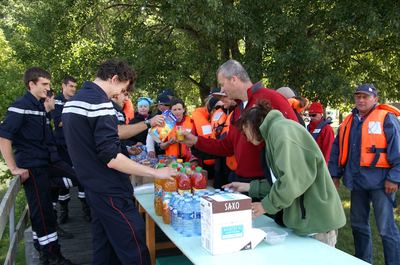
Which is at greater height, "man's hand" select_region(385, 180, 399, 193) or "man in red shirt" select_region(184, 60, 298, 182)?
"man in red shirt" select_region(184, 60, 298, 182)

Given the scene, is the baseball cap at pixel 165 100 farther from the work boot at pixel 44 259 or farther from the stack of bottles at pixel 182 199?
the work boot at pixel 44 259

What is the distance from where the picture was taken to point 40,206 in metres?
3.84

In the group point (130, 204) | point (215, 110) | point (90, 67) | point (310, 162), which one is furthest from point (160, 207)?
point (90, 67)

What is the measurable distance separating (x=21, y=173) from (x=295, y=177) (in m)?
2.59

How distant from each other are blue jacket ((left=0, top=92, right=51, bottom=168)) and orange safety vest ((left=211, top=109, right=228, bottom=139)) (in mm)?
1819

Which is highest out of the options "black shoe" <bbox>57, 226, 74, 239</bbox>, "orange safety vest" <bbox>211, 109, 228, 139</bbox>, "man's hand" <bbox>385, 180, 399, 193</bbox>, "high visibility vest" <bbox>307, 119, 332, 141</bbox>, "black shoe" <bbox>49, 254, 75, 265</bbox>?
"orange safety vest" <bbox>211, 109, 228, 139</bbox>

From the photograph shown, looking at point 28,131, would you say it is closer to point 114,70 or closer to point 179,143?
point 114,70

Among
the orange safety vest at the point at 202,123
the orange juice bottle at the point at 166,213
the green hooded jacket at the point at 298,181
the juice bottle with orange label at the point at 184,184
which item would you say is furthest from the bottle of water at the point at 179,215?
the orange safety vest at the point at 202,123

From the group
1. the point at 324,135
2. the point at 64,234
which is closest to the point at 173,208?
the point at 64,234

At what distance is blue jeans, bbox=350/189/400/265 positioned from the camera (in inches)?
150

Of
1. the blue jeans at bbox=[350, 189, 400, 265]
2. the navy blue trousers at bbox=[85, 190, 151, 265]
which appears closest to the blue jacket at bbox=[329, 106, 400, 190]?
the blue jeans at bbox=[350, 189, 400, 265]

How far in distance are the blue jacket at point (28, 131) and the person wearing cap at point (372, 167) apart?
300cm

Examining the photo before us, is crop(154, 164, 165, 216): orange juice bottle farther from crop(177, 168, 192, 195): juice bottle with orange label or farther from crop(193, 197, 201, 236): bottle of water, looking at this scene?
crop(193, 197, 201, 236): bottle of water

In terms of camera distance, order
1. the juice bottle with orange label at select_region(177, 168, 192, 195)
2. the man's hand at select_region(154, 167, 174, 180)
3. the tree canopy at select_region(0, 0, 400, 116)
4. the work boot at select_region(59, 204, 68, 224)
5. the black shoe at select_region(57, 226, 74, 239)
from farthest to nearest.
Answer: the tree canopy at select_region(0, 0, 400, 116) < the work boot at select_region(59, 204, 68, 224) < the black shoe at select_region(57, 226, 74, 239) < the juice bottle with orange label at select_region(177, 168, 192, 195) < the man's hand at select_region(154, 167, 174, 180)
